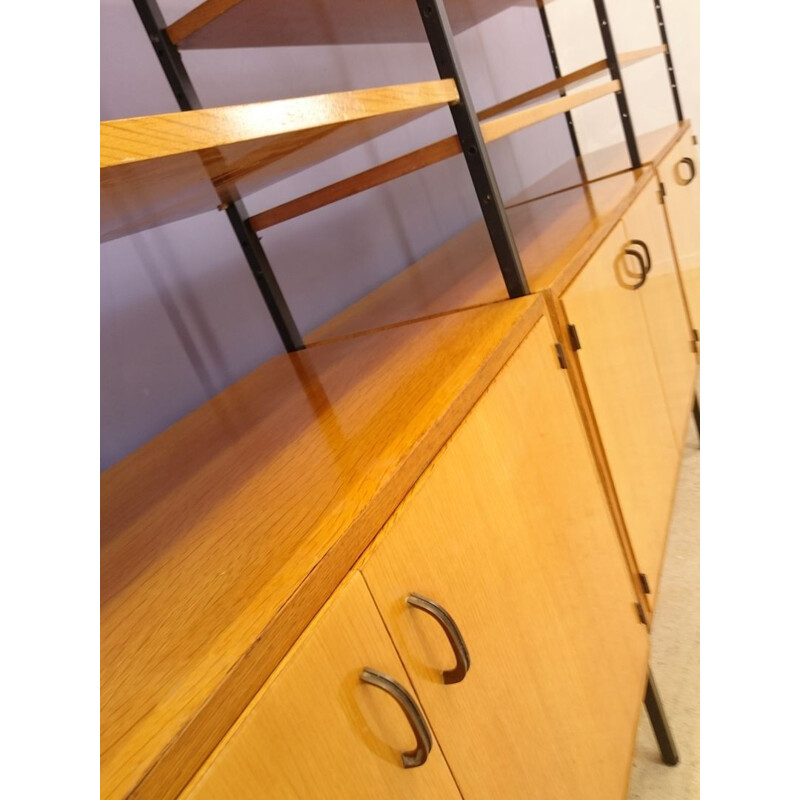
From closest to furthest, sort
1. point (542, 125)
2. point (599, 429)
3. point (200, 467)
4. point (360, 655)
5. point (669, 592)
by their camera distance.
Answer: point (360, 655) → point (200, 467) → point (599, 429) → point (669, 592) → point (542, 125)

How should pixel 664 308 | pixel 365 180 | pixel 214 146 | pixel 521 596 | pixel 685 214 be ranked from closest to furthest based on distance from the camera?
pixel 214 146 < pixel 521 596 < pixel 365 180 < pixel 664 308 < pixel 685 214

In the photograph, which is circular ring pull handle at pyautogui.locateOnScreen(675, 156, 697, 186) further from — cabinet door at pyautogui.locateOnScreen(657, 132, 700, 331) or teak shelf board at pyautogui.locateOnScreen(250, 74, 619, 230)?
teak shelf board at pyautogui.locateOnScreen(250, 74, 619, 230)

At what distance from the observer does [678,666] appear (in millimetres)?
1466

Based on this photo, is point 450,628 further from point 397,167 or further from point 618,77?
point 618,77

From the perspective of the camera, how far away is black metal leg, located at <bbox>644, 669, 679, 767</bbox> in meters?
1.23

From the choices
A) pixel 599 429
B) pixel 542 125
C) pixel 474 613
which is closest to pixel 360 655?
pixel 474 613

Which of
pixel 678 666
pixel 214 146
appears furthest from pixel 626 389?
pixel 214 146

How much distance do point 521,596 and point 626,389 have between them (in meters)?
0.64

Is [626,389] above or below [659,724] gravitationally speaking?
above

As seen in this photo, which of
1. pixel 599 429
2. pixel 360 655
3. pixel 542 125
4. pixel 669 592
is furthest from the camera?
pixel 542 125

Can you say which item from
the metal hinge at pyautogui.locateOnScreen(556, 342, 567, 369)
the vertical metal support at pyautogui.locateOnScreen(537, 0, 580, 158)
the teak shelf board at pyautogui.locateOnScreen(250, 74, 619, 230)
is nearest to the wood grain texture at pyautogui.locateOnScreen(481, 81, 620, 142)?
the teak shelf board at pyautogui.locateOnScreen(250, 74, 619, 230)

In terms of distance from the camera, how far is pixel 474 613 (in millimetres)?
649
